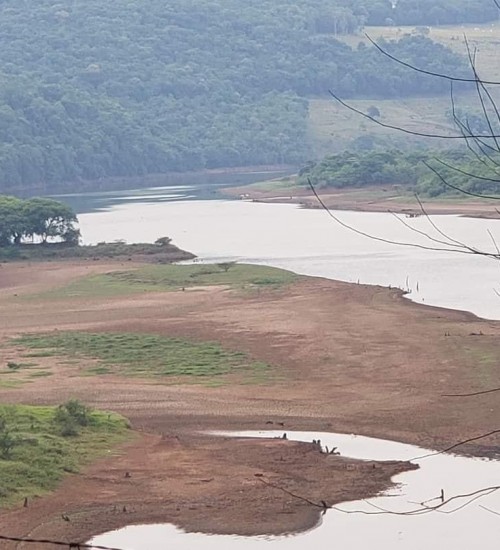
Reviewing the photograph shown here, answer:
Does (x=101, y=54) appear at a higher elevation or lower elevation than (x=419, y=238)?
higher

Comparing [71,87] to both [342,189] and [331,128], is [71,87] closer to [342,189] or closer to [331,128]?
[331,128]

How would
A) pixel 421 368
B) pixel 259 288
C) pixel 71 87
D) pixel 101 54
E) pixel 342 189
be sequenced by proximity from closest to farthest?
pixel 421 368, pixel 259 288, pixel 342 189, pixel 71 87, pixel 101 54

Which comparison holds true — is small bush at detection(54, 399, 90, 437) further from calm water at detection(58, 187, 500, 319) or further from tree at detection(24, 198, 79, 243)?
tree at detection(24, 198, 79, 243)

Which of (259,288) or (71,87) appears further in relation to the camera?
(71,87)

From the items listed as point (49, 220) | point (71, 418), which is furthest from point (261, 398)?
point (49, 220)

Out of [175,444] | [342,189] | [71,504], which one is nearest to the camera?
[71,504]

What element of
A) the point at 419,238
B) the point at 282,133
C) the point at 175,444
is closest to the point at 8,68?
the point at 282,133

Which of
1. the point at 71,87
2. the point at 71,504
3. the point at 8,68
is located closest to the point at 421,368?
the point at 71,504

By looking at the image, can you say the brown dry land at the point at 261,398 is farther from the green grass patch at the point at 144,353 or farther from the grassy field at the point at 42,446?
the green grass patch at the point at 144,353
